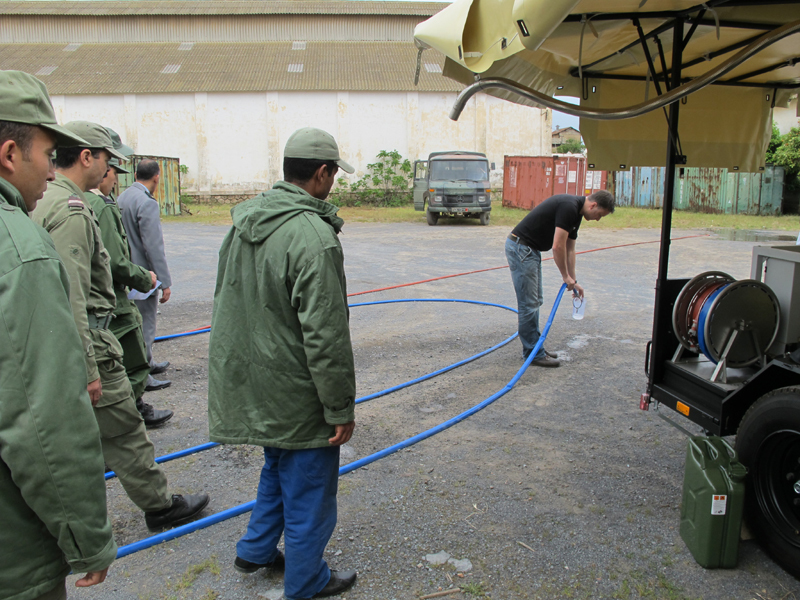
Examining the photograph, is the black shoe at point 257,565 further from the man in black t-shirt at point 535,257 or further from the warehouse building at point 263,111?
the warehouse building at point 263,111

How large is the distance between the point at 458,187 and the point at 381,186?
11423 mm

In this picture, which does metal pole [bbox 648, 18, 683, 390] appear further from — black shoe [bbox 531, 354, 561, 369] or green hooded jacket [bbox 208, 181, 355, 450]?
green hooded jacket [bbox 208, 181, 355, 450]

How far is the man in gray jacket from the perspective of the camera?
203 inches

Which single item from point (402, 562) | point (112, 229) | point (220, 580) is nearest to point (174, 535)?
point (220, 580)

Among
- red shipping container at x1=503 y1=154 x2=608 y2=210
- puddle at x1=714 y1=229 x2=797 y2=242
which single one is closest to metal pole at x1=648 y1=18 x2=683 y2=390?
puddle at x1=714 y1=229 x2=797 y2=242

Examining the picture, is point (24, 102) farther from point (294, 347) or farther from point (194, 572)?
point (194, 572)

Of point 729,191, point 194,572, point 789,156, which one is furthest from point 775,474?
point 729,191

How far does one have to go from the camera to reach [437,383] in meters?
5.49

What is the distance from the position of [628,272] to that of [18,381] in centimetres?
1111

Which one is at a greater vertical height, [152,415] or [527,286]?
[527,286]

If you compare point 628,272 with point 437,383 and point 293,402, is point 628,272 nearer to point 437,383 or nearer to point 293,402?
point 437,383

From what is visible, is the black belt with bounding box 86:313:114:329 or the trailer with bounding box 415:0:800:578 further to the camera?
the black belt with bounding box 86:313:114:329

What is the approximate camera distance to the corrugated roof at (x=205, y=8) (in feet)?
122

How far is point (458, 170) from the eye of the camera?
20484mm
